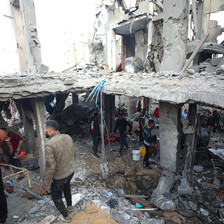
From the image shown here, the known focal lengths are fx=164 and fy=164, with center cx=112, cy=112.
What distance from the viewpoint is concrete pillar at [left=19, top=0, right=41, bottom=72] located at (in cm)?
920

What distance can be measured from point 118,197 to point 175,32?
5.72m

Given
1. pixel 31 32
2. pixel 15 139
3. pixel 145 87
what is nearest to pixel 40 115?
pixel 15 139

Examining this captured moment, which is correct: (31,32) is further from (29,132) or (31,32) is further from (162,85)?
(162,85)

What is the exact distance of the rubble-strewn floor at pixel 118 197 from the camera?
3.27m

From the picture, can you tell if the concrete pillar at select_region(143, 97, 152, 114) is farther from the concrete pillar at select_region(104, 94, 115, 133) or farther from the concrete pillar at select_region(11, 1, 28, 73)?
the concrete pillar at select_region(11, 1, 28, 73)

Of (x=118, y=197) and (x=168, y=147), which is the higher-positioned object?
(x=168, y=147)

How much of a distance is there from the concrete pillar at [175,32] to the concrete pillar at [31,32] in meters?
7.40

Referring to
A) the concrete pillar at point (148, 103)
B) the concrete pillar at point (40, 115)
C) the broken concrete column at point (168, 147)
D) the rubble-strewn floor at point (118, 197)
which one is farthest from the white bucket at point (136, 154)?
the concrete pillar at point (148, 103)

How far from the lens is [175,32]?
A: 5863 mm

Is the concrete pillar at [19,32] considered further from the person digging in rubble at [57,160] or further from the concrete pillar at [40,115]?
the person digging in rubble at [57,160]

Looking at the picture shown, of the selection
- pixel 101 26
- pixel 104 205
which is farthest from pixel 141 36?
pixel 104 205

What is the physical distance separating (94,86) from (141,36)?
29.8 feet

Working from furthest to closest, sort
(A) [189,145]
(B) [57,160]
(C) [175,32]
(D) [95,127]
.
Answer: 1. (D) [95,127]
2. (C) [175,32]
3. (A) [189,145]
4. (B) [57,160]

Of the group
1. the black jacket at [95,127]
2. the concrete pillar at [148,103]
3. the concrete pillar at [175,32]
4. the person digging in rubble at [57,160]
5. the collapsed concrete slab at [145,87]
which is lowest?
the concrete pillar at [148,103]
